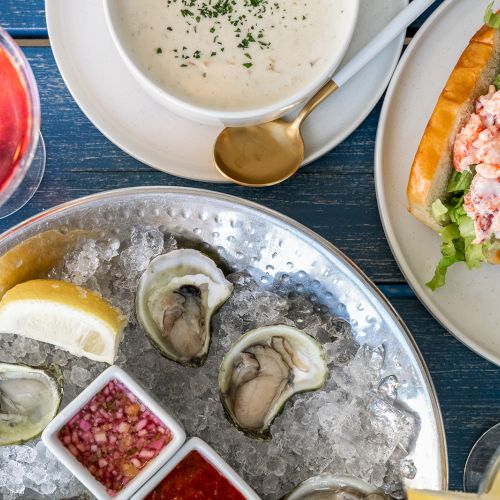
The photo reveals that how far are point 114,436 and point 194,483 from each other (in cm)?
18

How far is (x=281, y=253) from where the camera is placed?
1.43m

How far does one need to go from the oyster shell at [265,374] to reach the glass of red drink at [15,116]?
557mm

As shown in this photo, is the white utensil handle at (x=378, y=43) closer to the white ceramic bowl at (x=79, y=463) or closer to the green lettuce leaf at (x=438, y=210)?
the green lettuce leaf at (x=438, y=210)

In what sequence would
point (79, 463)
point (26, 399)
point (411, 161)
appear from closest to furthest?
point (79, 463) < point (26, 399) < point (411, 161)

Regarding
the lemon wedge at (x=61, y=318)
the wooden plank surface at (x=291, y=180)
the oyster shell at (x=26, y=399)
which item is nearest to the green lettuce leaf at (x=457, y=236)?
the wooden plank surface at (x=291, y=180)

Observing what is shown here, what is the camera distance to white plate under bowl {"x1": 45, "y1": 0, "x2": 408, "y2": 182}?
1457mm

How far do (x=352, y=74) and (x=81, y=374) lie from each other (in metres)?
0.82

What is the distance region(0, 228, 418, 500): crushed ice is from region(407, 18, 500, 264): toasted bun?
313 millimetres

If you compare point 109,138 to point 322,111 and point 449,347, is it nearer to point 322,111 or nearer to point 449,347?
point 322,111

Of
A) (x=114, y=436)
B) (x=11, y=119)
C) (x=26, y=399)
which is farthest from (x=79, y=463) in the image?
(x=11, y=119)

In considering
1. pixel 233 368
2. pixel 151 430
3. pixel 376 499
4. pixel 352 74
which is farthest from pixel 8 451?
pixel 352 74

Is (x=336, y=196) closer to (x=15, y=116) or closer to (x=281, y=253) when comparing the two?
(x=281, y=253)

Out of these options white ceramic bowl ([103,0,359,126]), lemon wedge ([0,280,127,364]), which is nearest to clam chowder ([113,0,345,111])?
white ceramic bowl ([103,0,359,126])

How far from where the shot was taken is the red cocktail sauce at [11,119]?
4.61 ft
